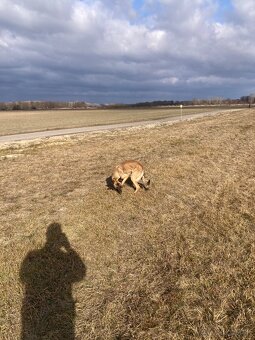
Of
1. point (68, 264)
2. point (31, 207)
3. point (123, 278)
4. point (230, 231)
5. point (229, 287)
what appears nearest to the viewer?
point (229, 287)

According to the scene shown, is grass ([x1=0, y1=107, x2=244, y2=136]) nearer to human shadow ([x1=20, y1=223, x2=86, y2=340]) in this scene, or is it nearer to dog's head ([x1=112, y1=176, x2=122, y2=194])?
dog's head ([x1=112, y1=176, x2=122, y2=194])

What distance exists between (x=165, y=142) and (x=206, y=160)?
520 centimetres

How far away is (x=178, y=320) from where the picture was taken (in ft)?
16.3

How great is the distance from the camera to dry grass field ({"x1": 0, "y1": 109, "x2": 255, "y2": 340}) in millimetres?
5043

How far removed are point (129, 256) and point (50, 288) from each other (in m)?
1.66

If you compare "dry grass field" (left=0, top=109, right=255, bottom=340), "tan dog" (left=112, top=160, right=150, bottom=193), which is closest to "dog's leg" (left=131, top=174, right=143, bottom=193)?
"tan dog" (left=112, top=160, right=150, bottom=193)

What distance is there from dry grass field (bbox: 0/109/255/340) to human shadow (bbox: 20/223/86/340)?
0.02 metres

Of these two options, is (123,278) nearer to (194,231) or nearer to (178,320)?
(178,320)

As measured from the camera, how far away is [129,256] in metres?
6.89

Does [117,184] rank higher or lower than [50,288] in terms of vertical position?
higher

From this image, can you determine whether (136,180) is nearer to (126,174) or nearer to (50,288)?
(126,174)

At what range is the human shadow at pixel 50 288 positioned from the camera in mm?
5078

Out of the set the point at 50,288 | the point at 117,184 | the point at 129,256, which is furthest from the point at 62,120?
the point at 50,288

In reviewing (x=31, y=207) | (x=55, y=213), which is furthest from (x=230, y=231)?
(x=31, y=207)
